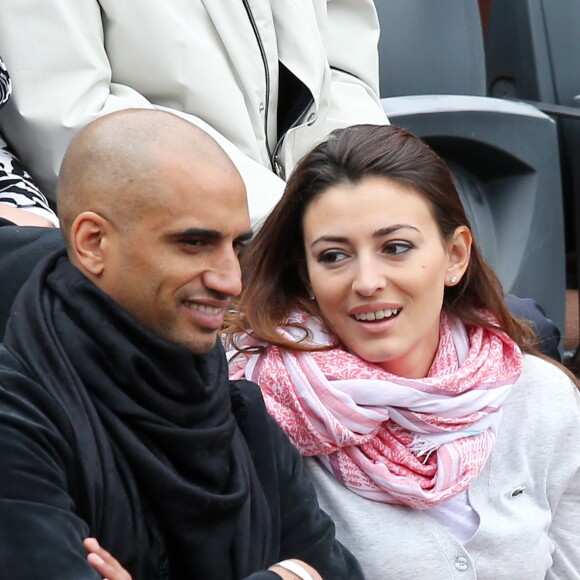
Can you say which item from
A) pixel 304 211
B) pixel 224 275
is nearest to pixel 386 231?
pixel 304 211

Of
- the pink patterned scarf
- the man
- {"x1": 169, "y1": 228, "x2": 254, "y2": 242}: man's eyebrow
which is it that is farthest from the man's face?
the man

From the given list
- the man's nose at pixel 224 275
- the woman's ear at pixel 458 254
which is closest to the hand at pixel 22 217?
the man's nose at pixel 224 275

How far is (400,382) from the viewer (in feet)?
6.37

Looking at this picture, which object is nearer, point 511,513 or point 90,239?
point 90,239

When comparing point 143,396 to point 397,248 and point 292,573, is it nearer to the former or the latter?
point 292,573

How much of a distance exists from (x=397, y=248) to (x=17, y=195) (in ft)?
2.16

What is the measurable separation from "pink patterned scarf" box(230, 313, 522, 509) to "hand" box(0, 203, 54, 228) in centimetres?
41

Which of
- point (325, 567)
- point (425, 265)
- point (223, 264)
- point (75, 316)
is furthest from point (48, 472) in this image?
point (425, 265)

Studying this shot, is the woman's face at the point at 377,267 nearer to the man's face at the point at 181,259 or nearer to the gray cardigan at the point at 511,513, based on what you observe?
the gray cardigan at the point at 511,513

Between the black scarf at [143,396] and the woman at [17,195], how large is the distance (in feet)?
1.70

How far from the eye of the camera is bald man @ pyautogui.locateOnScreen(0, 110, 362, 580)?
4.52ft

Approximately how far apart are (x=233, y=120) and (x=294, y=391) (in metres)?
0.70

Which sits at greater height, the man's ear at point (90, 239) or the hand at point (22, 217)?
the man's ear at point (90, 239)

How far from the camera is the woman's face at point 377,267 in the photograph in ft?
6.43
